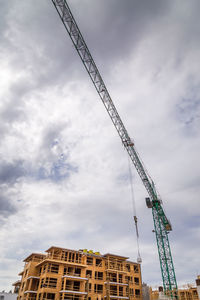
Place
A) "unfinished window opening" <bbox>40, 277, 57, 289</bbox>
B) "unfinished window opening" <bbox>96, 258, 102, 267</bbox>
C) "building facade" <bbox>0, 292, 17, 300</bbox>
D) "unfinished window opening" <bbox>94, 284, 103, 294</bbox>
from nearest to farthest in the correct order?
"unfinished window opening" <bbox>40, 277, 57, 289</bbox> → "unfinished window opening" <bbox>94, 284, 103, 294</bbox> → "unfinished window opening" <bbox>96, 258, 102, 267</bbox> → "building facade" <bbox>0, 292, 17, 300</bbox>

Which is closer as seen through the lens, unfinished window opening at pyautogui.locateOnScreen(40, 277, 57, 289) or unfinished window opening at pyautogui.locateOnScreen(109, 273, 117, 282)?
unfinished window opening at pyautogui.locateOnScreen(40, 277, 57, 289)

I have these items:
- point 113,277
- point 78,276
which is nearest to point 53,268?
point 78,276

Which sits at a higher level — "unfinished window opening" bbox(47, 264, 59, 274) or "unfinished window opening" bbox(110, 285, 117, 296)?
"unfinished window opening" bbox(47, 264, 59, 274)

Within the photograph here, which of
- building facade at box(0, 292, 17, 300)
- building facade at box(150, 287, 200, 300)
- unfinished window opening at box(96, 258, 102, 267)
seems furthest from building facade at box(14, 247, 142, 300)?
building facade at box(0, 292, 17, 300)

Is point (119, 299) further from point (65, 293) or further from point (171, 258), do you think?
point (171, 258)

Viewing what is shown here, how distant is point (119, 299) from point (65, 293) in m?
13.2

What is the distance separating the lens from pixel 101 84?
42.8m

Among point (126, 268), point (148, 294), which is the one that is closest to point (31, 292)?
point (126, 268)

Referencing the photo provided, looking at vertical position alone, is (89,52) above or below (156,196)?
above

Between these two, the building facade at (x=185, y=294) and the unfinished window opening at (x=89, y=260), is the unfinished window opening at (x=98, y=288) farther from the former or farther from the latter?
the building facade at (x=185, y=294)

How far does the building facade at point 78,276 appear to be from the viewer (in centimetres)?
4103

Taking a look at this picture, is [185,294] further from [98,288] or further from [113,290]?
[98,288]

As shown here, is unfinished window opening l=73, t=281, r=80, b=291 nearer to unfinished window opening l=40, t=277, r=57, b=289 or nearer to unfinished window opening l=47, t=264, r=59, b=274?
unfinished window opening l=40, t=277, r=57, b=289

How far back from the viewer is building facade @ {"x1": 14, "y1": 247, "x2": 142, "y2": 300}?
41.0 metres
